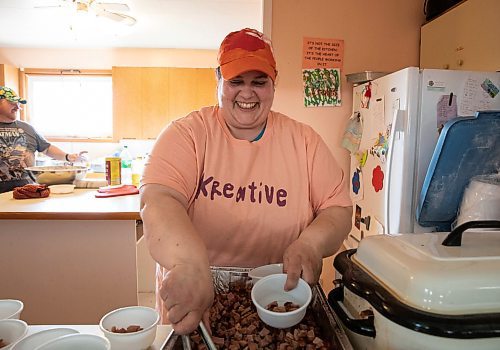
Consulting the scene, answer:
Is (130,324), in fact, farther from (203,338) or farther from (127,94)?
(127,94)

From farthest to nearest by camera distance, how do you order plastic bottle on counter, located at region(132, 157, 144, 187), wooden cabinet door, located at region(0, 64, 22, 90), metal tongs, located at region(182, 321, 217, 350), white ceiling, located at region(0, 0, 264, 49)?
wooden cabinet door, located at region(0, 64, 22, 90) < white ceiling, located at region(0, 0, 264, 49) < plastic bottle on counter, located at region(132, 157, 144, 187) < metal tongs, located at region(182, 321, 217, 350)

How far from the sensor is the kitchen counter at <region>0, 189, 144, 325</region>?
6.05 ft

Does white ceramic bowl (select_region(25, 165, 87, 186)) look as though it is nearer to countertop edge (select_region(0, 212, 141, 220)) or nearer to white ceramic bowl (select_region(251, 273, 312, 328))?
countertop edge (select_region(0, 212, 141, 220))

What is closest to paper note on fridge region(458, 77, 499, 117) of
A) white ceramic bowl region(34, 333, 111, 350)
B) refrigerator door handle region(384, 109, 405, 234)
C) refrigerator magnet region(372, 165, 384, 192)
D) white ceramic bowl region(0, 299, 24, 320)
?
refrigerator door handle region(384, 109, 405, 234)

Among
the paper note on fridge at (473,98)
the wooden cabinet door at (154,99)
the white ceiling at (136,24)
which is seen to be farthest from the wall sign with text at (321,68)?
the wooden cabinet door at (154,99)

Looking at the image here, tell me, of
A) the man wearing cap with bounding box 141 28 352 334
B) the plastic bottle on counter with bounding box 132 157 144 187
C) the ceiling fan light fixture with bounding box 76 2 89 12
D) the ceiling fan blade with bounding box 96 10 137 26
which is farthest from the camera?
the ceiling fan blade with bounding box 96 10 137 26

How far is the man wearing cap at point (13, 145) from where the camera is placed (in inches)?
109

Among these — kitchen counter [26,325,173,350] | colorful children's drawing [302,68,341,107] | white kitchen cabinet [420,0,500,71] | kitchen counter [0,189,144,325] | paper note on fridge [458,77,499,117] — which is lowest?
kitchen counter [0,189,144,325]

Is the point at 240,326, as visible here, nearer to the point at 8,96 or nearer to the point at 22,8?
the point at 8,96

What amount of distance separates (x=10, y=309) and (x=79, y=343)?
27cm

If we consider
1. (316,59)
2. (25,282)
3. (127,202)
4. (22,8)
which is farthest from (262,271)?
(22,8)

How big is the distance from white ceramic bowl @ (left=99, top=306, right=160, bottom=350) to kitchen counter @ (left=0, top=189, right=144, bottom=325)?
42.3 inches

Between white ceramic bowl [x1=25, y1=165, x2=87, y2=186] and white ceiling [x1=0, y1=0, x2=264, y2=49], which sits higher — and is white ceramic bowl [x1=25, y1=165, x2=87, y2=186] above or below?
below

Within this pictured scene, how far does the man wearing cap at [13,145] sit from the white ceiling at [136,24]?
1040 millimetres
